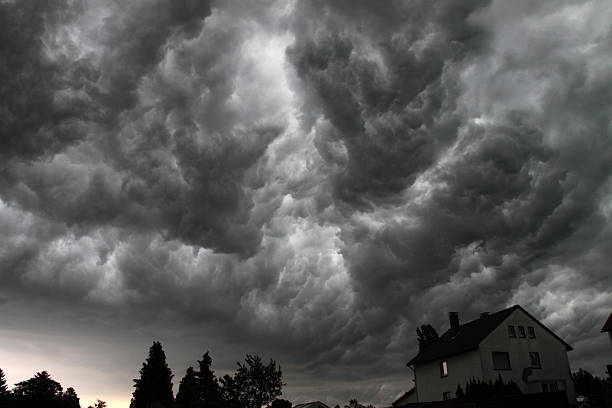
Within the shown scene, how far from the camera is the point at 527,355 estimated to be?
1962 inches

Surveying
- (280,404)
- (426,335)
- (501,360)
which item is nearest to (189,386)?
(280,404)

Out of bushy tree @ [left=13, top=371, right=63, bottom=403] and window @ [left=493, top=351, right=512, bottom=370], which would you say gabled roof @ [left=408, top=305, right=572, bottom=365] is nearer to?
window @ [left=493, top=351, right=512, bottom=370]

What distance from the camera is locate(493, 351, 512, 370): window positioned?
48.1m

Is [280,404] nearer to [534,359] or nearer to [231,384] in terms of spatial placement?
[231,384]

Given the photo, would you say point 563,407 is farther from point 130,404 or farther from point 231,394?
point 130,404

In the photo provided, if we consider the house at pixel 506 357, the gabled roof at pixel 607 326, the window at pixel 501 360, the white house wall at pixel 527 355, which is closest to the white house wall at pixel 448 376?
the house at pixel 506 357

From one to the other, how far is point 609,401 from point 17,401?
302ft

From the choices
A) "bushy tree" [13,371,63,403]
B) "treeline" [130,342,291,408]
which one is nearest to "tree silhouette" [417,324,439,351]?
"treeline" [130,342,291,408]

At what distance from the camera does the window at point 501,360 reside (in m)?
48.1

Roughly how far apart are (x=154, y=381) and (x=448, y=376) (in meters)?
63.3

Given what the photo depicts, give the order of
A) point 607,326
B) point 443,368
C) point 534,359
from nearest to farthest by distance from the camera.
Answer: point 607,326, point 534,359, point 443,368

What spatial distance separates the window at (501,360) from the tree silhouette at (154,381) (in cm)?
6578

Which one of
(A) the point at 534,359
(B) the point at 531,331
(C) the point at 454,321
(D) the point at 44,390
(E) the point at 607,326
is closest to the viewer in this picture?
(E) the point at 607,326

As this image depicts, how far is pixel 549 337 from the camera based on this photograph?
171 ft
